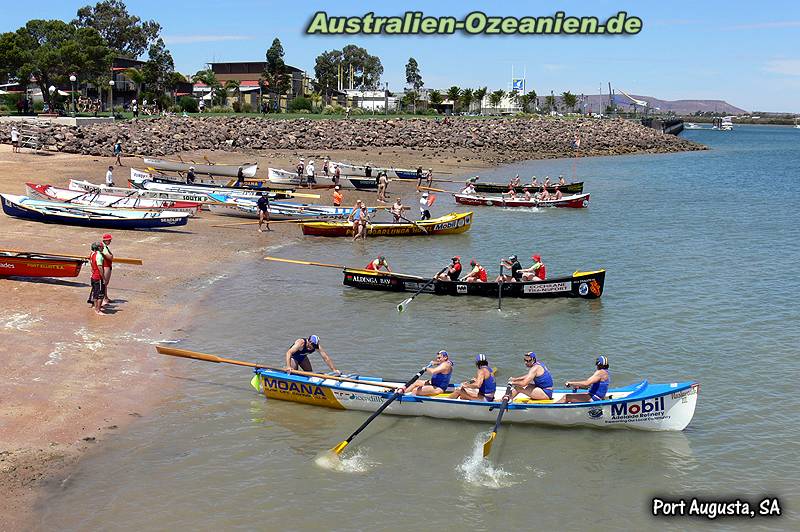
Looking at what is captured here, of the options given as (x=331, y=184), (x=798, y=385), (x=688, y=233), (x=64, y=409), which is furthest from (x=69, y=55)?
(x=798, y=385)

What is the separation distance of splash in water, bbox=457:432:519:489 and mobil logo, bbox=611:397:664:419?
302 centimetres

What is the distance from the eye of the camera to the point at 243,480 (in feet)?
44.3

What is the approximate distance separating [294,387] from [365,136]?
221ft

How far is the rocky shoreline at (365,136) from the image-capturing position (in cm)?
5953

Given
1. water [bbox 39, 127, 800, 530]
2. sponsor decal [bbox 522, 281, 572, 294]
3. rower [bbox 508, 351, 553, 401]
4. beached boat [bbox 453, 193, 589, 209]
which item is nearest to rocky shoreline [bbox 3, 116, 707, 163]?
A: beached boat [bbox 453, 193, 589, 209]

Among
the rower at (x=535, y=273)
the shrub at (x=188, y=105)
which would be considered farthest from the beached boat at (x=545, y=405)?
the shrub at (x=188, y=105)

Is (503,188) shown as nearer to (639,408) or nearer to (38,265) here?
(38,265)

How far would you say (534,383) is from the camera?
1603cm

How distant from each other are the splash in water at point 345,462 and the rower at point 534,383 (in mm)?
3513

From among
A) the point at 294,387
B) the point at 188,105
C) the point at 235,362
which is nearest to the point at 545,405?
the point at 294,387

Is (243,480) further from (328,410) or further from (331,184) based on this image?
(331,184)

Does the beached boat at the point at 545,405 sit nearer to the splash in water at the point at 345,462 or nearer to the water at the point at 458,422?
the water at the point at 458,422

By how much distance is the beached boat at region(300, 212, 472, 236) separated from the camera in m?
35.5

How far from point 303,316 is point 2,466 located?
11.2 metres
